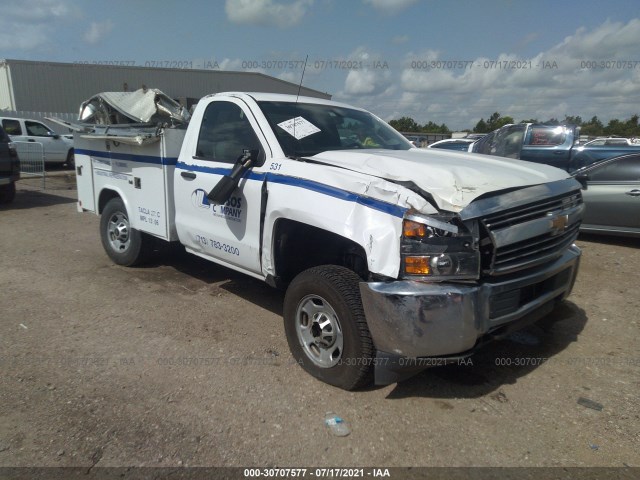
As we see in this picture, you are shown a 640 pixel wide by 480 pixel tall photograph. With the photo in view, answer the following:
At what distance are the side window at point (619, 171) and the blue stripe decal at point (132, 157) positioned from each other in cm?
630

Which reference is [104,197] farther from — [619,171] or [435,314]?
[619,171]

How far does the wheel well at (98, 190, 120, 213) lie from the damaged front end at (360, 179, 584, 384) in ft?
14.1

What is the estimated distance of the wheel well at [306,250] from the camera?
3527mm

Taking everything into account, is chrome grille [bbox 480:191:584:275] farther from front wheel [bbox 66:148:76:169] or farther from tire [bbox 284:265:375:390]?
front wheel [bbox 66:148:76:169]

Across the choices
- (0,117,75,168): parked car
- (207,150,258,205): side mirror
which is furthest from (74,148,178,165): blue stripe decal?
(0,117,75,168): parked car

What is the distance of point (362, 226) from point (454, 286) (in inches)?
25.5

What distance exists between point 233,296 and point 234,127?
1.86 m

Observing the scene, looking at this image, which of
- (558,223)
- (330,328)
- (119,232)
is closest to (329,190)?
(330,328)

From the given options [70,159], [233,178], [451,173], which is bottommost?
[70,159]

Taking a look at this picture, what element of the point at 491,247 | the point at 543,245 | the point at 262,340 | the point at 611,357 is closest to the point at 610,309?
the point at 611,357

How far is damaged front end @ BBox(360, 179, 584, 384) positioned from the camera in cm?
274

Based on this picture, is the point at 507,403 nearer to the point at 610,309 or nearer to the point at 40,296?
the point at 610,309

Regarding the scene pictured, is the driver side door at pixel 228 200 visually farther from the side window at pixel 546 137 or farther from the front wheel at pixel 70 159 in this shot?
the front wheel at pixel 70 159

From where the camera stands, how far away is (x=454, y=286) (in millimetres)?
2760
